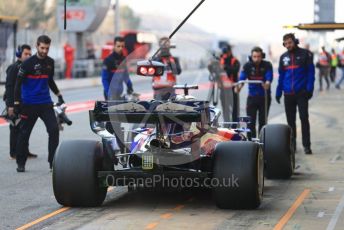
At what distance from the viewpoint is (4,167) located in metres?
12.5

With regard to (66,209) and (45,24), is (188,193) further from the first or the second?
(45,24)

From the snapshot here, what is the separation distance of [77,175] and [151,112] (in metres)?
0.95

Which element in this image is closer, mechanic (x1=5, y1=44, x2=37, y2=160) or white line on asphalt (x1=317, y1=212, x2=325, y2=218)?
white line on asphalt (x1=317, y1=212, x2=325, y2=218)

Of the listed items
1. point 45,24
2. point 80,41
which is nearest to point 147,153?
point 80,41

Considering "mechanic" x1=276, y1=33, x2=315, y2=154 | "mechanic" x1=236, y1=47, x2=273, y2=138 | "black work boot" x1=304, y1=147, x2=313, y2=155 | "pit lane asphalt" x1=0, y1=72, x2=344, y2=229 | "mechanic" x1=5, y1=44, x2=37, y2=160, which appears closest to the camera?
"pit lane asphalt" x1=0, y1=72, x2=344, y2=229

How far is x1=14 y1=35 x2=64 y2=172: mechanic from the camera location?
38.4 ft

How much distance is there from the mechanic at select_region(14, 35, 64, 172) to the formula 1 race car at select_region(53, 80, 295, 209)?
2631 mm

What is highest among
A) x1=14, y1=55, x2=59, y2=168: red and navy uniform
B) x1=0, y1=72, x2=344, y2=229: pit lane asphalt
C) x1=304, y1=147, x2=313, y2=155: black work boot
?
x1=14, y1=55, x2=59, y2=168: red and navy uniform


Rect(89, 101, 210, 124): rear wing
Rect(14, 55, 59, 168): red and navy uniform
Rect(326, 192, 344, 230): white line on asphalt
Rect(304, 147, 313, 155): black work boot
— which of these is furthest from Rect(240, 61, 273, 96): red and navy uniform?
Rect(89, 101, 210, 124): rear wing

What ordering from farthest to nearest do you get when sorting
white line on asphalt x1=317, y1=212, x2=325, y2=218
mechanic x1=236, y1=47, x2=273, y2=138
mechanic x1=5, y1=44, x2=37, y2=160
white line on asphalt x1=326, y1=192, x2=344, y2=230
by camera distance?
mechanic x1=236, y1=47, x2=273, y2=138 → mechanic x1=5, y1=44, x2=37, y2=160 → white line on asphalt x1=317, y1=212, x2=325, y2=218 → white line on asphalt x1=326, y1=192, x2=344, y2=230

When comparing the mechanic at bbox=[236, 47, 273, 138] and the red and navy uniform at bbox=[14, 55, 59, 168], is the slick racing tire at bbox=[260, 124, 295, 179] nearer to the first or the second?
the red and navy uniform at bbox=[14, 55, 59, 168]

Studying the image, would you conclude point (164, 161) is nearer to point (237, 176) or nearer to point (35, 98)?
point (237, 176)

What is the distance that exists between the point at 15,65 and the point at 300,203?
5211 millimetres

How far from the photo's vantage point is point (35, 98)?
11797 mm
